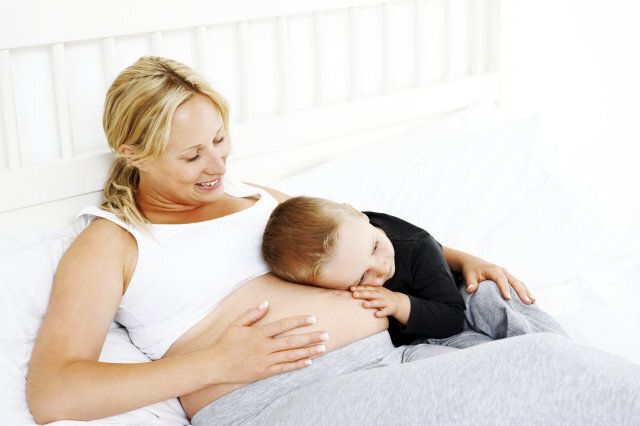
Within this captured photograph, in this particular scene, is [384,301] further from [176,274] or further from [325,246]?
[176,274]

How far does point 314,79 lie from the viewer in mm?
2098

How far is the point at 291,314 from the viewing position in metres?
1.48

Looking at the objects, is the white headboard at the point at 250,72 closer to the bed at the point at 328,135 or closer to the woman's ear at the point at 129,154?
the bed at the point at 328,135

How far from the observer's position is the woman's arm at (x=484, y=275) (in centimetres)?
161

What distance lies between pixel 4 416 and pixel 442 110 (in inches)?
54.9

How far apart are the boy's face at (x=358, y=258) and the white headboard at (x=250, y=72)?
501 mm

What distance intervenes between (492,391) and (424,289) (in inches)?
16.5

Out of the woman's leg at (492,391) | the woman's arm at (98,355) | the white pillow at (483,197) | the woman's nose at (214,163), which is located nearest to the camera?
the woman's leg at (492,391)

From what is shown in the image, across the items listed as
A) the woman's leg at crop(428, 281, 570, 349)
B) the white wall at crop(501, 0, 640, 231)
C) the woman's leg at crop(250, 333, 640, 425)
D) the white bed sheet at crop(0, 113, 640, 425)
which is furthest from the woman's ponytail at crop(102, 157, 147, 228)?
the white wall at crop(501, 0, 640, 231)

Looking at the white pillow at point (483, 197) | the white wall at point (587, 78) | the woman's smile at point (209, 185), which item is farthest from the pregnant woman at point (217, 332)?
the white wall at point (587, 78)

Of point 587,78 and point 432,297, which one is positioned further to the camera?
point 587,78

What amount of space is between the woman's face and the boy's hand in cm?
32

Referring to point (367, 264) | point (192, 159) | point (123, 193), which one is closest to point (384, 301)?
point (367, 264)

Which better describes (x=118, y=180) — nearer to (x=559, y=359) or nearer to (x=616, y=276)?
(x=559, y=359)
